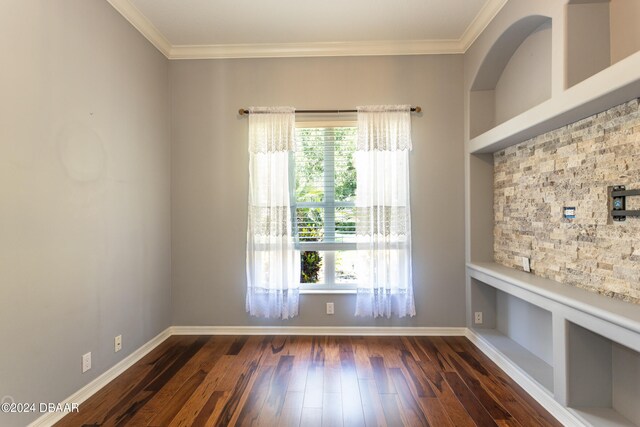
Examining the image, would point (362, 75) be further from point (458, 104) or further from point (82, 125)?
point (82, 125)

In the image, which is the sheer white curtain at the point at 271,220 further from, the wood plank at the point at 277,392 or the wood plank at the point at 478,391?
the wood plank at the point at 478,391

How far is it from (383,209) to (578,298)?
5.61 ft

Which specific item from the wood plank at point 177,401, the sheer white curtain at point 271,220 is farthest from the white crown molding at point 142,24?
the wood plank at point 177,401

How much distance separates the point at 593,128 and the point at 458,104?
4.98 ft

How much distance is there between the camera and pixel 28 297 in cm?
176

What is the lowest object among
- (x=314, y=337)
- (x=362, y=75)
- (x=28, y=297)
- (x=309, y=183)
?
(x=314, y=337)

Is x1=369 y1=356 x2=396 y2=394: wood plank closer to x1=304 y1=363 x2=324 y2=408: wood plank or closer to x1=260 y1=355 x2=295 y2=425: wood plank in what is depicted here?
x1=304 y1=363 x2=324 y2=408: wood plank

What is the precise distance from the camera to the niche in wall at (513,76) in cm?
235

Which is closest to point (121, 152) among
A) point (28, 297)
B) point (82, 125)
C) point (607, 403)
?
point (82, 125)

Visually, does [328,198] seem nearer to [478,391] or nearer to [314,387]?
[314,387]

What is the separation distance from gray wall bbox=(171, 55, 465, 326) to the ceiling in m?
0.12

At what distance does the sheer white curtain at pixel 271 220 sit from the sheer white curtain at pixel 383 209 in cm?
73

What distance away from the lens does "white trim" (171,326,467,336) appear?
3.26 m

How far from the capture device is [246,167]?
10.9 feet
